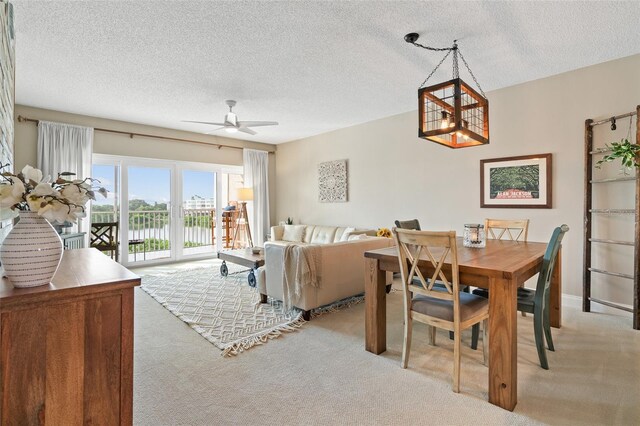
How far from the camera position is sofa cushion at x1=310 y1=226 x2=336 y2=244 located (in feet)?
18.8

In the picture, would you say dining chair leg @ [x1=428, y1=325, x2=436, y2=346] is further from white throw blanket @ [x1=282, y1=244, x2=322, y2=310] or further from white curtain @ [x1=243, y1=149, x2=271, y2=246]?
white curtain @ [x1=243, y1=149, x2=271, y2=246]

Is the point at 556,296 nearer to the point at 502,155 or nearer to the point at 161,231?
the point at 502,155

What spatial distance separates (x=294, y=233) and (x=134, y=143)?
3270 millimetres

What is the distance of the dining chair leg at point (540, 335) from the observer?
215 cm

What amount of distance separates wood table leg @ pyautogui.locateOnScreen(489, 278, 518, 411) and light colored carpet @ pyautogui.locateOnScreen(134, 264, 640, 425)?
0.09 meters

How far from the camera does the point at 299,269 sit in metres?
3.07

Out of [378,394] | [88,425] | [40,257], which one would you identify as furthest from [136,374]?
[378,394]

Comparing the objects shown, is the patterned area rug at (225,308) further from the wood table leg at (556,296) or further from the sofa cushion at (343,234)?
the wood table leg at (556,296)

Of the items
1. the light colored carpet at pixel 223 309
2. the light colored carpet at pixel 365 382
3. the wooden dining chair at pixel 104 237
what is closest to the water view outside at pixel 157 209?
the wooden dining chair at pixel 104 237

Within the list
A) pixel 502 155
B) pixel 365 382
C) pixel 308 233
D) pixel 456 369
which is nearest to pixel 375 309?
pixel 365 382

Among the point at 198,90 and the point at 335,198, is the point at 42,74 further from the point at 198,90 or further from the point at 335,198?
the point at 335,198

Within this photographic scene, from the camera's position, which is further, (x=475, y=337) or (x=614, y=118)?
(x=614, y=118)

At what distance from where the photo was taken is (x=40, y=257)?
113 cm

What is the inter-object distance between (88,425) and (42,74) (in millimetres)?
3985
